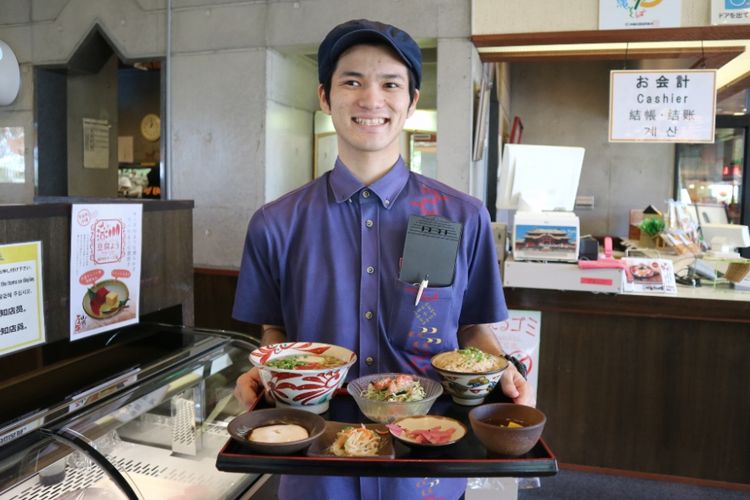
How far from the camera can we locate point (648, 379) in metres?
3.49

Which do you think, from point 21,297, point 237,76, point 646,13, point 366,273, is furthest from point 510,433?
point 237,76

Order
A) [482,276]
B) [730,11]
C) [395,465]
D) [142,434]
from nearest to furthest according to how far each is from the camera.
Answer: [395,465] < [482,276] < [142,434] < [730,11]

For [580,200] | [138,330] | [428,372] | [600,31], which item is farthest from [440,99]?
[580,200]

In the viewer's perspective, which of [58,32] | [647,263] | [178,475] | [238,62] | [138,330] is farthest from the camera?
[58,32]

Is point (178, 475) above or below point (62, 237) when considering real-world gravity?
below

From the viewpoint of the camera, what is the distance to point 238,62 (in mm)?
4512

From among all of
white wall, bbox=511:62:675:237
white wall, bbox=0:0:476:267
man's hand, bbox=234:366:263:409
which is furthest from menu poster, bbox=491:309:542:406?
white wall, bbox=511:62:675:237

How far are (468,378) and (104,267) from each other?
143 cm

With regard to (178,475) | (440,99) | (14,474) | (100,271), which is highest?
(440,99)

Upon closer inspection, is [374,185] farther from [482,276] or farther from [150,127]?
[150,127]

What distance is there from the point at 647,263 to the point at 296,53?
9.60 ft

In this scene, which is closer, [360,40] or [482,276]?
[360,40]

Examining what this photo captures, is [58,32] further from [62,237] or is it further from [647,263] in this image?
[647,263]

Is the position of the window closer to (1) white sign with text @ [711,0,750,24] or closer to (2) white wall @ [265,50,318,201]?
(2) white wall @ [265,50,318,201]
